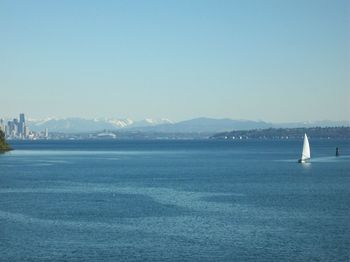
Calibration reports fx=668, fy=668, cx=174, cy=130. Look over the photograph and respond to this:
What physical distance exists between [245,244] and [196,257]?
3.83 m

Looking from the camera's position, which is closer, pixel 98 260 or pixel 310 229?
Result: pixel 98 260

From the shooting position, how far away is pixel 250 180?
247 ft

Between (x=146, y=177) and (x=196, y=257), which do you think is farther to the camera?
(x=146, y=177)

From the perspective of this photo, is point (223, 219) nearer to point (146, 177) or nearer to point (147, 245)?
point (147, 245)

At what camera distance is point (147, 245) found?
34938 mm

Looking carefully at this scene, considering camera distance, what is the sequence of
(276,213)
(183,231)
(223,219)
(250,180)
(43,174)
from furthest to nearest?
1. (43,174)
2. (250,180)
3. (276,213)
4. (223,219)
5. (183,231)

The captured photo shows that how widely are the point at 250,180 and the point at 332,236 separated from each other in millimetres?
38439

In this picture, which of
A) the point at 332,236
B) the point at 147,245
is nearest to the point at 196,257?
the point at 147,245

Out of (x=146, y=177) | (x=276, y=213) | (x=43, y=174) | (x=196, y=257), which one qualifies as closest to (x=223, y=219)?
(x=276, y=213)

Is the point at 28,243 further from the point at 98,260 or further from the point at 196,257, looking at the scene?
the point at 196,257

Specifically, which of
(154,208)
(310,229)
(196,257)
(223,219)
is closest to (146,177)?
(154,208)

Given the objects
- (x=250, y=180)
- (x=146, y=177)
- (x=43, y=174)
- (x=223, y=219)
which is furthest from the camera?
(x=43, y=174)

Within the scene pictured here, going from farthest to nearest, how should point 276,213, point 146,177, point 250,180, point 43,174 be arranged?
1. point 43,174
2. point 146,177
3. point 250,180
4. point 276,213

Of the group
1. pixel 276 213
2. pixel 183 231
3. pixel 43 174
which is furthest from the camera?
pixel 43 174
